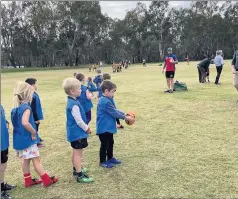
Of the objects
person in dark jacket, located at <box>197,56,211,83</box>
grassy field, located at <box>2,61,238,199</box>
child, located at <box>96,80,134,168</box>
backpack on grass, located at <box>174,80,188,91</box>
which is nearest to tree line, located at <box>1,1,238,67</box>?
person in dark jacket, located at <box>197,56,211,83</box>

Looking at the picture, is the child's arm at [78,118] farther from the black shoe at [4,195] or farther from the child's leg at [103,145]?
the black shoe at [4,195]

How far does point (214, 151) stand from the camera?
6.04m

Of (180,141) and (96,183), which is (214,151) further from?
(96,183)

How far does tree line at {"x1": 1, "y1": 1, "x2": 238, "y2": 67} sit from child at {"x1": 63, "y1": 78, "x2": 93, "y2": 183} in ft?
206

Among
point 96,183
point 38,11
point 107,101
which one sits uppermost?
point 38,11

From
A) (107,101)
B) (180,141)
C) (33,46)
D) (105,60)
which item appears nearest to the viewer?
(107,101)

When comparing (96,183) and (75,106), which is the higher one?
(75,106)

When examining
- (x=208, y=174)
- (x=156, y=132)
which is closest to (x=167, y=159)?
(x=208, y=174)

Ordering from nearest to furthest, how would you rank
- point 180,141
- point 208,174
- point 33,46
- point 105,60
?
point 208,174, point 180,141, point 33,46, point 105,60

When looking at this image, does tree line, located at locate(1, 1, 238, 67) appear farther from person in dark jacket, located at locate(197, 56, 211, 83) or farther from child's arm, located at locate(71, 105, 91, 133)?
child's arm, located at locate(71, 105, 91, 133)

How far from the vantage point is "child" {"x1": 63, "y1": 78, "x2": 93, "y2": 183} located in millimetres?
4783

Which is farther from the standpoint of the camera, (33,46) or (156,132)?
(33,46)

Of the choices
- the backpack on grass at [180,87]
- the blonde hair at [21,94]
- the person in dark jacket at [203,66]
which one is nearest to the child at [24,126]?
the blonde hair at [21,94]

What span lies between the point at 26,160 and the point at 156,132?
3.65 m
